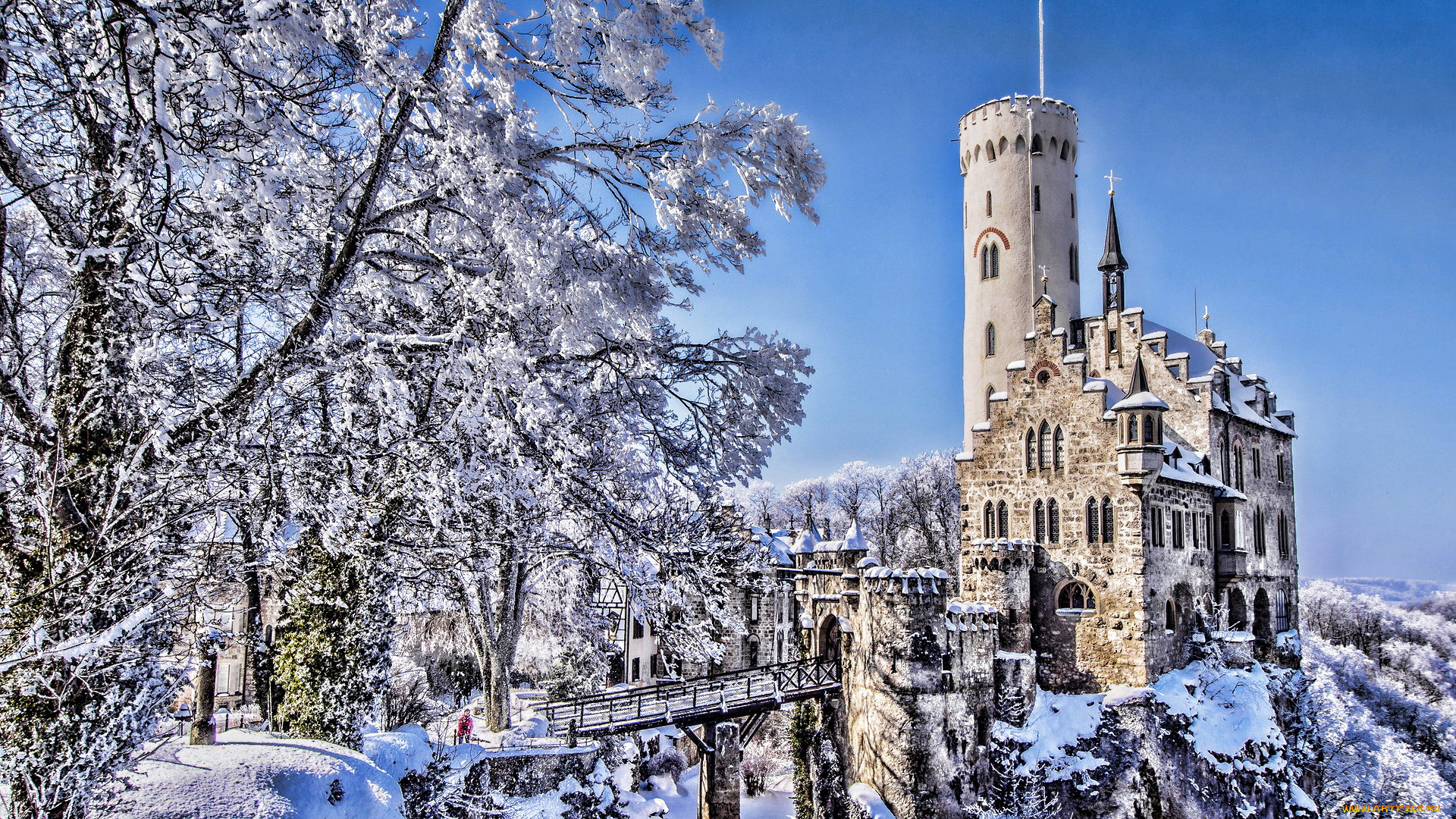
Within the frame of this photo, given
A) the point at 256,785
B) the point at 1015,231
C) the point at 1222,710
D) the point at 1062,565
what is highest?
the point at 1015,231

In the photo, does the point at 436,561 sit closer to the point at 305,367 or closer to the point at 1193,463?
the point at 305,367

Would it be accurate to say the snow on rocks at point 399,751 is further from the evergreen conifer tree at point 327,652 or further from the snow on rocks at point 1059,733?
the snow on rocks at point 1059,733

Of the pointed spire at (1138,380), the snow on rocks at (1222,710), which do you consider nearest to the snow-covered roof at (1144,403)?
the pointed spire at (1138,380)

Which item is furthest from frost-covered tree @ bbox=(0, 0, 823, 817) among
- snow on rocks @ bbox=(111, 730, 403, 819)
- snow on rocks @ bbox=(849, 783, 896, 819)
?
snow on rocks @ bbox=(849, 783, 896, 819)

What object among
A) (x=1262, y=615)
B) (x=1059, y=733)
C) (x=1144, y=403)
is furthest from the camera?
(x=1262, y=615)

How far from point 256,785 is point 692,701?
1515cm

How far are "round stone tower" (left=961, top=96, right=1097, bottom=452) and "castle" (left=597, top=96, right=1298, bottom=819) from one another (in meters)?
0.92

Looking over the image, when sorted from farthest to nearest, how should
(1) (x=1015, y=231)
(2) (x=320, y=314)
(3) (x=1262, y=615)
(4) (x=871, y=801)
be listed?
1. (1) (x=1015, y=231)
2. (3) (x=1262, y=615)
3. (4) (x=871, y=801)
4. (2) (x=320, y=314)

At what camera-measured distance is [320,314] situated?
5.10 m

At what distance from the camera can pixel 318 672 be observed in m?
9.77

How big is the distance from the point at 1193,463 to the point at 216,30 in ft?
89.2

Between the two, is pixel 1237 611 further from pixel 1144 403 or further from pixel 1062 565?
pixel 1144 403

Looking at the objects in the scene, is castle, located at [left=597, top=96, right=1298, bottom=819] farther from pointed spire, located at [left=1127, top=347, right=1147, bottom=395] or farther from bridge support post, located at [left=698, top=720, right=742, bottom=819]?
bridge support post, located at [left=698, top=720, right=742, bottom=819]

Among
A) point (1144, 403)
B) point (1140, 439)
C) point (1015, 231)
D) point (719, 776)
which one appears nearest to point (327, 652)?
point (719, 776)
